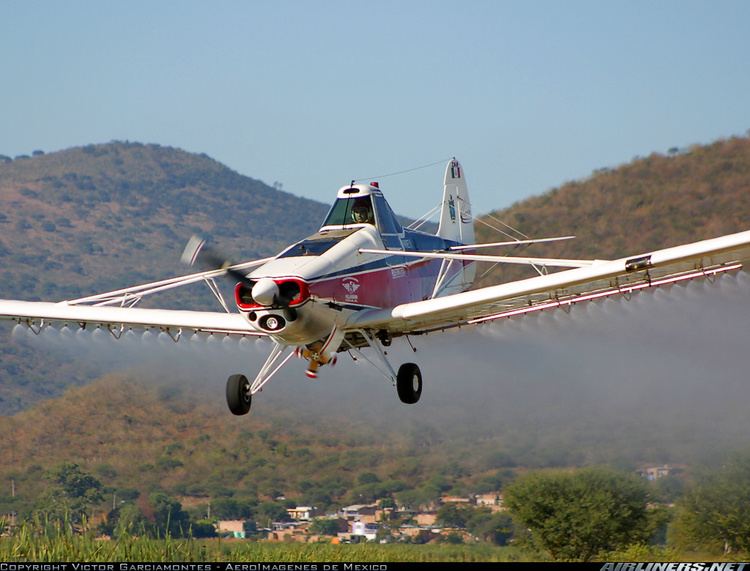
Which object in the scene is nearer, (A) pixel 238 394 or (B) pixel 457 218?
(A) pixel 238 394

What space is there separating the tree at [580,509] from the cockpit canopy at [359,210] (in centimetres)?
1309

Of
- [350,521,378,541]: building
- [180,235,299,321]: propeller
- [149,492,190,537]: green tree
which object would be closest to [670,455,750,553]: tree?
[350,521,378,541]: building

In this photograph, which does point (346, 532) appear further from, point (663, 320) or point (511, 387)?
point (663, 320)

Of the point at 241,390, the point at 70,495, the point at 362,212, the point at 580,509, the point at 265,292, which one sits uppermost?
the point at 362,212

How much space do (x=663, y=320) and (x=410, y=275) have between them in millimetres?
8370

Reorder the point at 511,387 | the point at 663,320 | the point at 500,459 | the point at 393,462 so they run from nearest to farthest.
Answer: the point at 663,320
the point at 511,387
the point at 500,459
the point at 393,462

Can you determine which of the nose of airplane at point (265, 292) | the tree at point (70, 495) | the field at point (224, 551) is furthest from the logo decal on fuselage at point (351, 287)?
the tree at point (70, 495)

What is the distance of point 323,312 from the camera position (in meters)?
21.8

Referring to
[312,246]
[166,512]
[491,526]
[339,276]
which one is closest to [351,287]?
[339,276]

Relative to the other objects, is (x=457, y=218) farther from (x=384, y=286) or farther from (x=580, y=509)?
(x=580, y=509)

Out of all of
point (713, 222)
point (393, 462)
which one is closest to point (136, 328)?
point (393, 462)

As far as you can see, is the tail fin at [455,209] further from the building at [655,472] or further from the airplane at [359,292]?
the building at [655,472]

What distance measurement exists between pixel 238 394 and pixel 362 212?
4591mm

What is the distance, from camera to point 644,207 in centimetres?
7756
